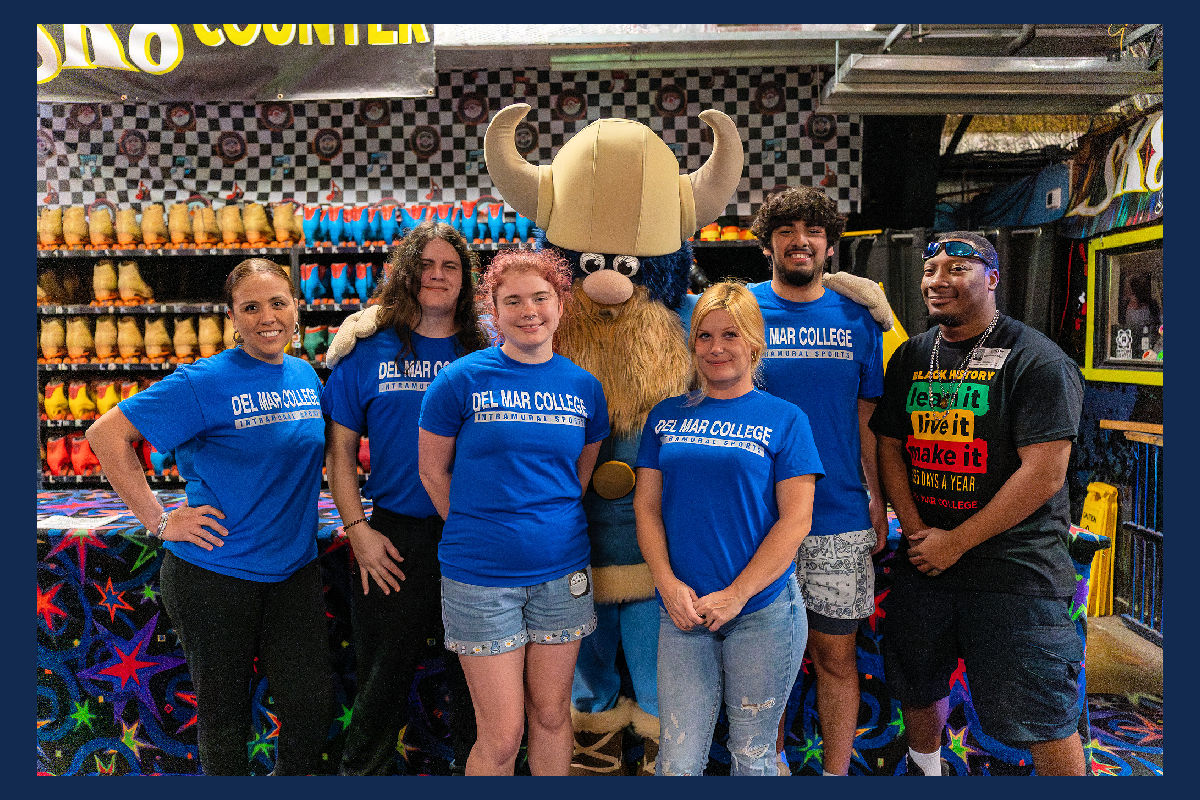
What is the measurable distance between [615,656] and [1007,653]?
95 cm

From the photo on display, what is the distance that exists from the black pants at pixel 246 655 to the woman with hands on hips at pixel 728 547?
0.84m

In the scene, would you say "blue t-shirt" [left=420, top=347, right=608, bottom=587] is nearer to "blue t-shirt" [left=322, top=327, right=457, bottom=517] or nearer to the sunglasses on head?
"blue t-shirt" [left=322, top=327, right=457, bottom=517]

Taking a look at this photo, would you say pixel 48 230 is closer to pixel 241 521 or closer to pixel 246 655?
pixel 241 521

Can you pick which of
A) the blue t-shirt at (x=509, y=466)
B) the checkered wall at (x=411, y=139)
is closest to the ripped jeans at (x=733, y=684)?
the blue t-shirt at (x=509, y=466)

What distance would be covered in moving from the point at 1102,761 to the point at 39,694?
340 centimetres

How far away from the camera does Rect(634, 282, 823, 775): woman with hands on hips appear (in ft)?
5.56

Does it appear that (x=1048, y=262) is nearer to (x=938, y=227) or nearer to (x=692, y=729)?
(x=938, y=227)

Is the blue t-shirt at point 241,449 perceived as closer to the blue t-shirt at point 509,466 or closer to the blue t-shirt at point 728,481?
the blue t-shirt at point 509,466

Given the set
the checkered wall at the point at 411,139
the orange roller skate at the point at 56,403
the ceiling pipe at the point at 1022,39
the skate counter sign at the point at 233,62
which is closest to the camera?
the skate counter sign at the point at 233,62

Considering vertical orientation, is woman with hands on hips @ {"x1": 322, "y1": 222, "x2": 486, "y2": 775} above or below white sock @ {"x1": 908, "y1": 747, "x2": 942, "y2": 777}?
above

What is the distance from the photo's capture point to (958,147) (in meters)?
4.77

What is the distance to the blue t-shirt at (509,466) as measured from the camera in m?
1.73

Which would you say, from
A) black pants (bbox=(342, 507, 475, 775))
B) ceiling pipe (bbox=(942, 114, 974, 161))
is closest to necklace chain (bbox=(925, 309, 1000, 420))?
black pants (bbox=(342, 507, 475, 775))

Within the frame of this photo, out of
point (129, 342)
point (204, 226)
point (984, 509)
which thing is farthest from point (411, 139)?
point (984, 509)
